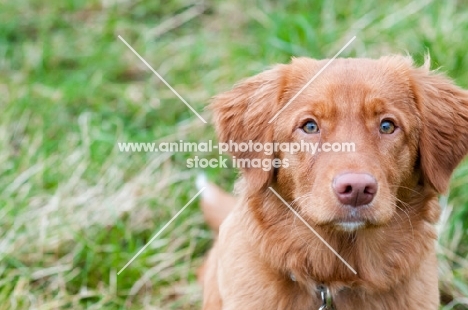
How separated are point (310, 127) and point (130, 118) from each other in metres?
2.87

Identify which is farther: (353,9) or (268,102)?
(353,9)

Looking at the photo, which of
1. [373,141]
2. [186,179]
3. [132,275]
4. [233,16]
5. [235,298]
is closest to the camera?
[373,141]

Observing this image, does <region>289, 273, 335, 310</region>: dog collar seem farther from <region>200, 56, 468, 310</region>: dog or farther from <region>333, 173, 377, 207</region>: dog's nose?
<region>333, 173, 377, 207</region>: dog's nose

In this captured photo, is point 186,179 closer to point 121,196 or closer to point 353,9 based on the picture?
point 121,196

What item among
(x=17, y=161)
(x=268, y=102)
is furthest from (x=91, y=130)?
(x=268, y=102)

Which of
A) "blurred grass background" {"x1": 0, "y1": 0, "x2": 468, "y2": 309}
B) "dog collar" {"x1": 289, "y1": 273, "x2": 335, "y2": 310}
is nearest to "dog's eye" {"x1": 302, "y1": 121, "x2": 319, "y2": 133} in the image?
"dog collar" {"x1": 289, "y1": 273, "x2": 335, "y2": 310}

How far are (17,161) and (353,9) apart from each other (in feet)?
10.2

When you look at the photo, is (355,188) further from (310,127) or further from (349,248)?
(349,248)

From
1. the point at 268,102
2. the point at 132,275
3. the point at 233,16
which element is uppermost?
the point at 268,102

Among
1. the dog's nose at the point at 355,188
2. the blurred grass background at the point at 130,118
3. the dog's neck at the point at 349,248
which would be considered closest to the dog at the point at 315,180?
the dog's neck at the point at 349,248

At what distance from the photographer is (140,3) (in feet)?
24.7

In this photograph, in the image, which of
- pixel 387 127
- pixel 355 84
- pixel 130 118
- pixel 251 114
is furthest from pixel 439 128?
pixel 130 118

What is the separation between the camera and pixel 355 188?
3.38 metres

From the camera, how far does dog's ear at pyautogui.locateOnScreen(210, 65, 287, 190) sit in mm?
3908
